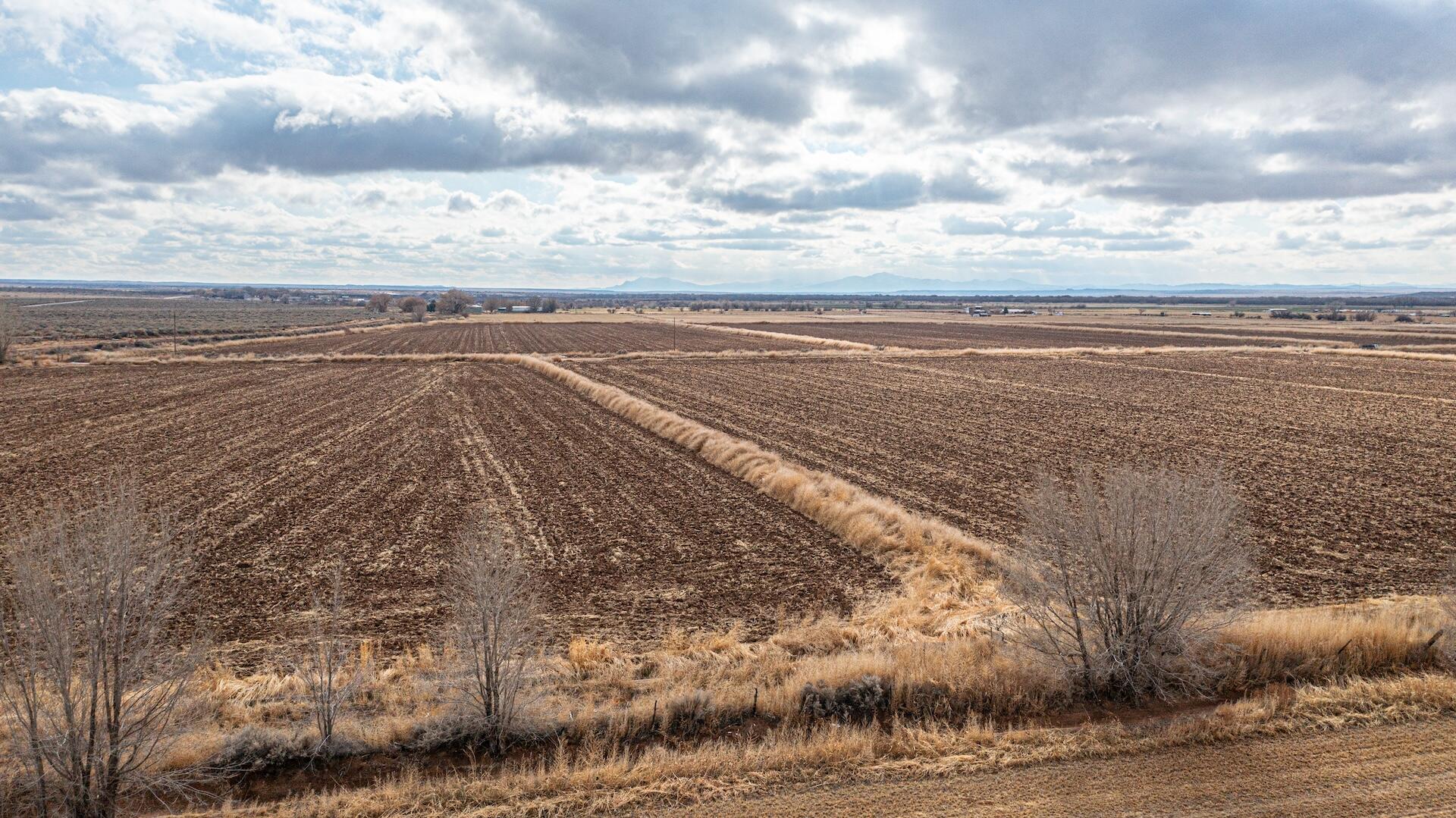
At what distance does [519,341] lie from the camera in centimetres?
9206

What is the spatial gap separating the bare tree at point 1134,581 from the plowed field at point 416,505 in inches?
165

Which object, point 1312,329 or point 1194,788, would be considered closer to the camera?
point 1194,788

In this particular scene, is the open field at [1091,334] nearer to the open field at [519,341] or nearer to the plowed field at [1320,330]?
the plowed field at [1320,330]

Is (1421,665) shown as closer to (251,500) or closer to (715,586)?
(715,586)

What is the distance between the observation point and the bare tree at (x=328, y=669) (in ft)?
28.9

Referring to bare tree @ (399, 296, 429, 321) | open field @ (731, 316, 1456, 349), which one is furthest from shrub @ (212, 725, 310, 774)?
bare tree @ (399, 296, 429, 321)

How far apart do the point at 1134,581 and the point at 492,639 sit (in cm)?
816

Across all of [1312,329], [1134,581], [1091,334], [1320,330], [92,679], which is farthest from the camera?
[1312,329]

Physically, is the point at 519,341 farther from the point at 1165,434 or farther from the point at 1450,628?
the point at 1450,628

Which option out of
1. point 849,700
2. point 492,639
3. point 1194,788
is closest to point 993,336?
point 849,700

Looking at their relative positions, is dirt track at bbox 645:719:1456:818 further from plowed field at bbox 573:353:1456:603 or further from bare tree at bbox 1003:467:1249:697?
plowed field at bbox 573:353:1456:603

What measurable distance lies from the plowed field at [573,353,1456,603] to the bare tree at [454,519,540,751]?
459 inches

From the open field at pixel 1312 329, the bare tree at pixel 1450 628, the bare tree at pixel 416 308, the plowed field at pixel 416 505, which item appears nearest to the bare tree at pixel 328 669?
the plowed field at pixel 416 505

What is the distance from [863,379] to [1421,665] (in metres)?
40.2
